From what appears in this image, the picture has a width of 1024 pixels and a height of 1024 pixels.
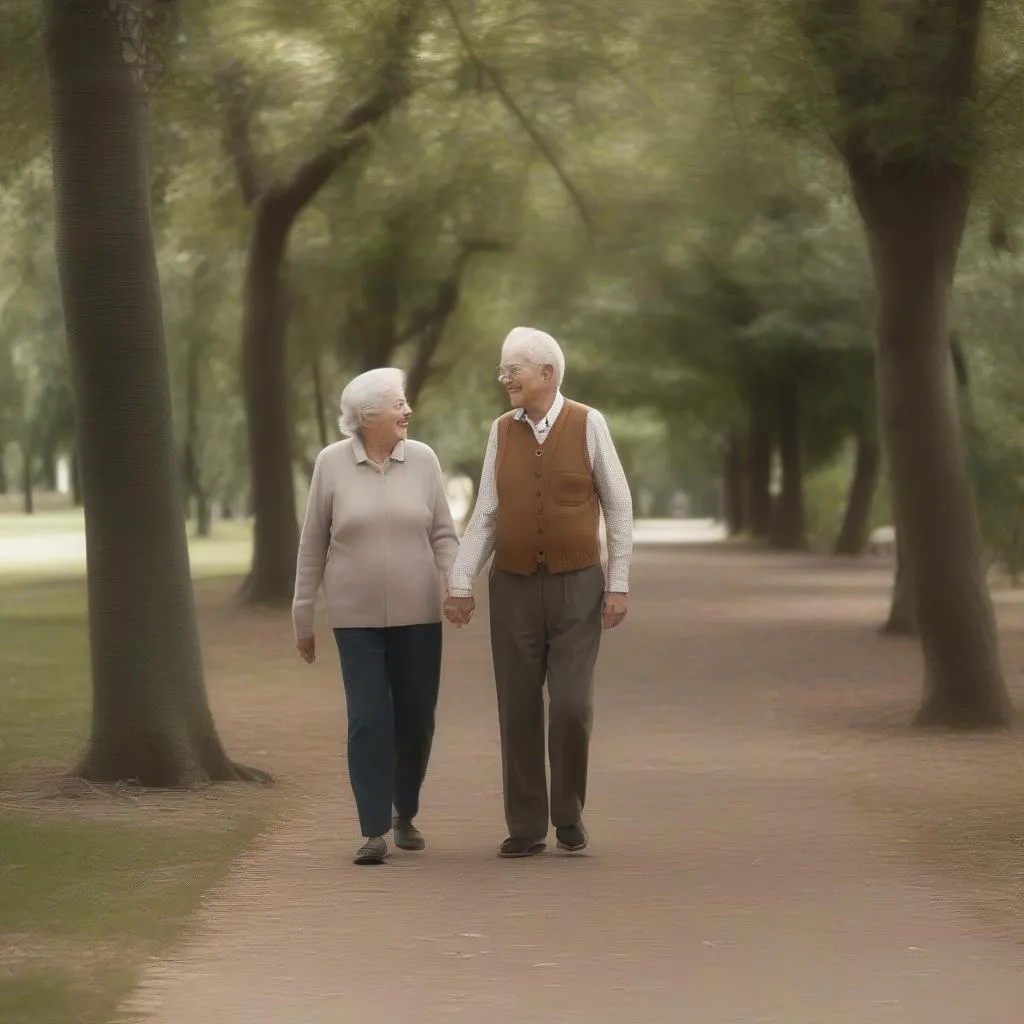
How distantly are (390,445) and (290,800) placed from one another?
2690mm

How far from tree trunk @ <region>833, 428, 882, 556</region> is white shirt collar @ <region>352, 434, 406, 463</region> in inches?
1436

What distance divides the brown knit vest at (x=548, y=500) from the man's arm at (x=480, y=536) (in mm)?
48

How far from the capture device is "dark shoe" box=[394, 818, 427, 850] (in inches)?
366

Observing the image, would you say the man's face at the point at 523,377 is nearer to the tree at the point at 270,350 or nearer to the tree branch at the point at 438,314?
the tree at the point at 270,350

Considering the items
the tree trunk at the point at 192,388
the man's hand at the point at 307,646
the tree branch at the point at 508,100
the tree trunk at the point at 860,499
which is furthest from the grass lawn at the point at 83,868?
A: the tree trunk at the point at 860,499

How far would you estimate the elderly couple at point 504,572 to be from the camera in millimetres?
8977

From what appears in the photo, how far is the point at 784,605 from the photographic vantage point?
29406mm

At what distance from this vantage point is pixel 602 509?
29.7 ft

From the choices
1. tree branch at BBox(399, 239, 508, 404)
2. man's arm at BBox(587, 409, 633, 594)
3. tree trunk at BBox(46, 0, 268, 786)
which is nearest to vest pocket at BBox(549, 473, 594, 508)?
man's arm at BBox(587, 409, 633, 594)

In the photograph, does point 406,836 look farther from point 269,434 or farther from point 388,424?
point 269,434

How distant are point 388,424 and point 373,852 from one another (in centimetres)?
169

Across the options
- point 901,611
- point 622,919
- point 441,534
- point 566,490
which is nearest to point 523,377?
point 566,490

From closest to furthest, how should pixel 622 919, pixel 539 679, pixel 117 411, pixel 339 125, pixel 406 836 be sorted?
pixel 622 919 → pixel 539 679 → pixel 406 836 → pixel 117 411 → pixel 339 125

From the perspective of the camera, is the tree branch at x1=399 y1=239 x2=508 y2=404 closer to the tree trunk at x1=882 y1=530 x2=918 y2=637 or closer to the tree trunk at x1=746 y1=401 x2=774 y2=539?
the tree trunk at x1=746 y1=401 x2=774 y2=539
